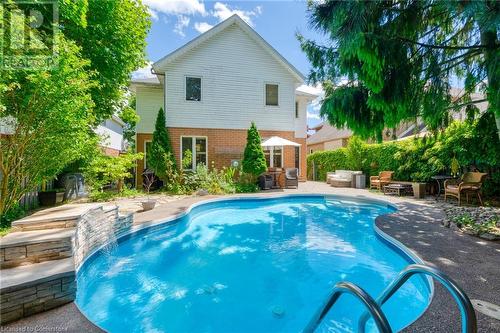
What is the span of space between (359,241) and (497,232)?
2683 mm

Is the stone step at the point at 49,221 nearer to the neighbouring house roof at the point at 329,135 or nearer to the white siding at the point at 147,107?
the white siding at the point at 147,107

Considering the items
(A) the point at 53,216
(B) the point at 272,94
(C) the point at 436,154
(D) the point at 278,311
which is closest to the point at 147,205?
(A) the point at 53,216

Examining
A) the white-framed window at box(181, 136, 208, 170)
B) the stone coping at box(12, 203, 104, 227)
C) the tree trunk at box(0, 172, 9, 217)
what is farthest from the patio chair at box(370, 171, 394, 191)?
the tree trunk at box(0, 172, 9, 217)

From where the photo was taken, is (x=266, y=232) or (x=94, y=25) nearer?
(x=266, y=232)

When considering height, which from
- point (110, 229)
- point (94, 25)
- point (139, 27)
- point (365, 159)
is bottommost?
point (110, 229)

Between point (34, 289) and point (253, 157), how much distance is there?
1029 centimetres

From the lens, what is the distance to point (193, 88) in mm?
13594

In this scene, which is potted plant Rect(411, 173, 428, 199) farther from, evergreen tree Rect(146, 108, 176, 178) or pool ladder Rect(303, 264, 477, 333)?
evergreen tree Rect(146, 108, 176, 178)

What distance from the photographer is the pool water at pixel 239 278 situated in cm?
325

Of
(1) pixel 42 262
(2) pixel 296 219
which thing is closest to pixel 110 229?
(1) pixel 42 262

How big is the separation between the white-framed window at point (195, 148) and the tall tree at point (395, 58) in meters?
8.93

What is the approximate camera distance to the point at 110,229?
5.43m

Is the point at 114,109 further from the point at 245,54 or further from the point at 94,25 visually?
the point at 245,54

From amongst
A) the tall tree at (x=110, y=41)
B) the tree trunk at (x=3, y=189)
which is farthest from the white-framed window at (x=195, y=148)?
the tree trunk at (x=3, y=189)
